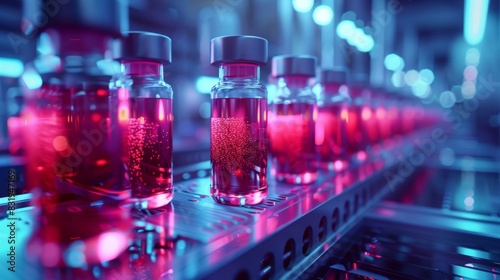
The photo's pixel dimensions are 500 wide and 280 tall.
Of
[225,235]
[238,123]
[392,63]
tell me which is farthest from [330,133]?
[392,63]

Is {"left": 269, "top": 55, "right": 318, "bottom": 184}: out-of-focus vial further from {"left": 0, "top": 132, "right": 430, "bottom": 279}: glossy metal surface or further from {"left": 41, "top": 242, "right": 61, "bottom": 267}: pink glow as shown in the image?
{"left": 41, "top": 242, "right": 61, "bottom": 267}: pink glow

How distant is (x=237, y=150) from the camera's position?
1.63ft

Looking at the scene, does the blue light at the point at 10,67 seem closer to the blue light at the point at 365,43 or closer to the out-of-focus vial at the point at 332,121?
the out-of-focus vial at the point at 332,121

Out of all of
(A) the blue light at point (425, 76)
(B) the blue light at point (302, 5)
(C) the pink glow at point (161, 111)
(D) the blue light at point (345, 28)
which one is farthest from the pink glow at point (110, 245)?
(A) the blue light at point (425, 76)

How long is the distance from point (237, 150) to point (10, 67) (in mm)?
1963

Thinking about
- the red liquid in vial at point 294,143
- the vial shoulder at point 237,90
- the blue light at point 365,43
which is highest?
the blue light at point 365,43

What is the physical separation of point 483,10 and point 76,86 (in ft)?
11.7

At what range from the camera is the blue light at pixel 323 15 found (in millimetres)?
1940

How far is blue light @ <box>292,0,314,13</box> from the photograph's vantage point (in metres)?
1.79

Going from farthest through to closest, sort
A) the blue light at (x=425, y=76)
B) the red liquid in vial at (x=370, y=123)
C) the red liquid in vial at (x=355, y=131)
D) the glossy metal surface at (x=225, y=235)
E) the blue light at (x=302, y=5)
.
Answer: the blue light at (x=425, y=76), the blue light at (x=302, y=5), the red liquid in vial at (x=370, y=123), the red liquid in vial at (x=355, y=131), the glossy metal surface at (x=225, y=235)

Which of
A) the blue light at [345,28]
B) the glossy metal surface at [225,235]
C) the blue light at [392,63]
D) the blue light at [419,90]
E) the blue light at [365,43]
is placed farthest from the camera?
the blue light at [419,90]

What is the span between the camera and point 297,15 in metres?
1.89

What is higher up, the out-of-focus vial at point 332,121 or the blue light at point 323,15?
the blue light at point 323,15

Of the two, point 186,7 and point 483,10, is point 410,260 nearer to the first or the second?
point 186,7
